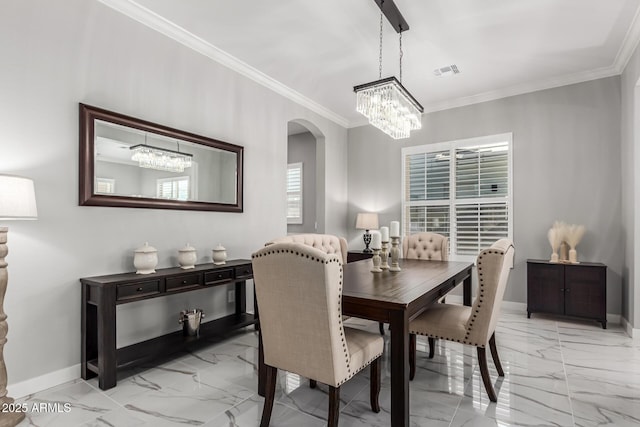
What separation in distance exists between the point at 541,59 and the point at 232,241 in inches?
155

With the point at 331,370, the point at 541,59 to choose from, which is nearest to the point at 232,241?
the point at 331,370

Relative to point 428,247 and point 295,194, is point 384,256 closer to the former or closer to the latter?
point 428,247

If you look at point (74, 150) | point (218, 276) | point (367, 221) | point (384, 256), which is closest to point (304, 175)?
point (367, 221)

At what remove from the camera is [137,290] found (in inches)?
100

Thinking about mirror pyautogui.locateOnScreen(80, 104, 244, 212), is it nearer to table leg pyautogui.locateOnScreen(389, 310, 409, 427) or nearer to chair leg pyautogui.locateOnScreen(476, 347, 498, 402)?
table leg pyautogui.locateOnScreen(389, 310, 409, 427)

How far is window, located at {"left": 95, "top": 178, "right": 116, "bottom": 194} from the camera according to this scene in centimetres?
264

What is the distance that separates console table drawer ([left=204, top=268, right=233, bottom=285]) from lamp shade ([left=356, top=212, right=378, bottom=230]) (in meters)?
2.59

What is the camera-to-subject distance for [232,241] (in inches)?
149

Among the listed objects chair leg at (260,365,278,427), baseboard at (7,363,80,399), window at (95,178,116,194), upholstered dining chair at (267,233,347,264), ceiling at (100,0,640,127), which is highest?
ceiling at (100,0,640,127)

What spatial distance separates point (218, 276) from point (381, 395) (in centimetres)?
172

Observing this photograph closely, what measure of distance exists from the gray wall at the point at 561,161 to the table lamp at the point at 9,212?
4.78 metres

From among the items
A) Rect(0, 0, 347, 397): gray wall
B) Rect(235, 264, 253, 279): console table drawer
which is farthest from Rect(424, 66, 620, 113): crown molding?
Rect(235, 264, 253, 279): console table drawer

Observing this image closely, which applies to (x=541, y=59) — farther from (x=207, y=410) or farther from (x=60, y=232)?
(x=60, y=232)

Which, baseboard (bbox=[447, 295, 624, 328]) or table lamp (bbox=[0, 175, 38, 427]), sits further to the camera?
baseboard (bbox=[447, 295, 624, 328])
